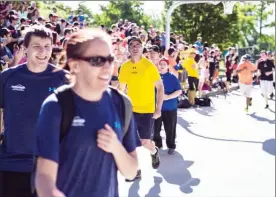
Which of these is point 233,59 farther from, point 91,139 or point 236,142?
point 91,139

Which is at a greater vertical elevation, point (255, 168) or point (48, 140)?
point (48, 140)

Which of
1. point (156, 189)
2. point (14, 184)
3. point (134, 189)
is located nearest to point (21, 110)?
point (14, 184)

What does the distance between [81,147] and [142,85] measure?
4766mm

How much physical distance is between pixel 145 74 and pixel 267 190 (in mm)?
2208

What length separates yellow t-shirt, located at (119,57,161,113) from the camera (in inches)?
273

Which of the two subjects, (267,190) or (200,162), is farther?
(200,162)

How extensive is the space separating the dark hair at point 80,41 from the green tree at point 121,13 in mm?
43592

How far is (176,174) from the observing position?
7.68m

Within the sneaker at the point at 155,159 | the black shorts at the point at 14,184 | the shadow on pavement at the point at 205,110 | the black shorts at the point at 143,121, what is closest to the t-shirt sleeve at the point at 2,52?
the black shorts at the point at 143,121

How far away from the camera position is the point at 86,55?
7.27ft

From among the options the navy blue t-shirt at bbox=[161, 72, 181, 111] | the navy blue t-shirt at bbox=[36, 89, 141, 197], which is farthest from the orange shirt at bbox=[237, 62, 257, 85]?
the navy blue t-shirt at bbox=[36, 89, 141, 197]

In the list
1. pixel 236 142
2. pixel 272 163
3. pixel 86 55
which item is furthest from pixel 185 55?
pixel 86 55

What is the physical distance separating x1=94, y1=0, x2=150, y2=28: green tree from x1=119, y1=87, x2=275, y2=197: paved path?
32.7m

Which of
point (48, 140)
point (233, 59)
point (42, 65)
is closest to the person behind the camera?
point (48, 140)
